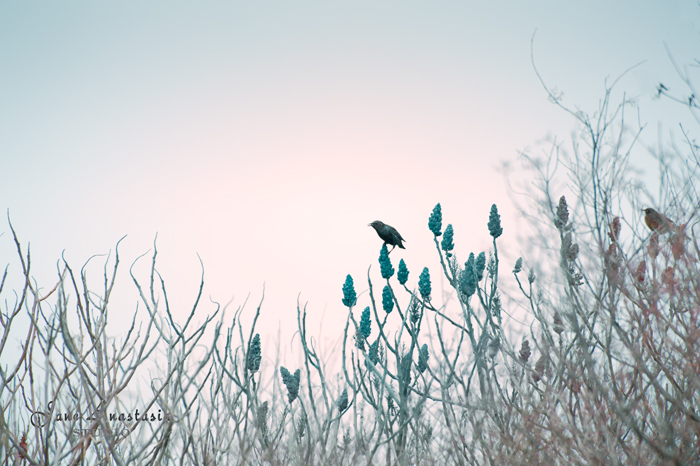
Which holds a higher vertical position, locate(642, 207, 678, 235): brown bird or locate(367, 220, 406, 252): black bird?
locate(367, 220, 406, 252): black bird

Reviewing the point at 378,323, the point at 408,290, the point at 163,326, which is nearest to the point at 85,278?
the point at 163,326

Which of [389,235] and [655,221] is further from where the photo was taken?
[389,235]

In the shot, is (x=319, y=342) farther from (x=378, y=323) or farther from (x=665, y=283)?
(x=665, y=283)

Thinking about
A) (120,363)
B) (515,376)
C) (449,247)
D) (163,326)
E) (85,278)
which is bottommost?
(515,376)

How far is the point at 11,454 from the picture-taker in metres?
2.97

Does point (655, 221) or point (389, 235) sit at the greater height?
point (389, 235)

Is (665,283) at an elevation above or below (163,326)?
below

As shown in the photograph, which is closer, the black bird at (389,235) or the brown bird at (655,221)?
the brown bird at (655,221)

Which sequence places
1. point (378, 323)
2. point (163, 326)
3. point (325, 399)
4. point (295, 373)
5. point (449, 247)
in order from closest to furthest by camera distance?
point (163, 326) → point (325, 399) → point (378, 323) → point (295, 373) → point (449, 247)

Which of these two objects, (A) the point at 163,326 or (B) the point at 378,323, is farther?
(B) the point at 378,323

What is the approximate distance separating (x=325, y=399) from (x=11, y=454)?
1.86m

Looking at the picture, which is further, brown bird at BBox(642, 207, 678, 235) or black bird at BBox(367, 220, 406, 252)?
black bird at BBox(367, 220, 406, 252)

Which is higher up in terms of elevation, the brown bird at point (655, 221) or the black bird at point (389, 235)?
the black bird at point (389, 235)

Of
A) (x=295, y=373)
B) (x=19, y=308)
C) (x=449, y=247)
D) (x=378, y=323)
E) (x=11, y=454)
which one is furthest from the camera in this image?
(x=449, y=247)
